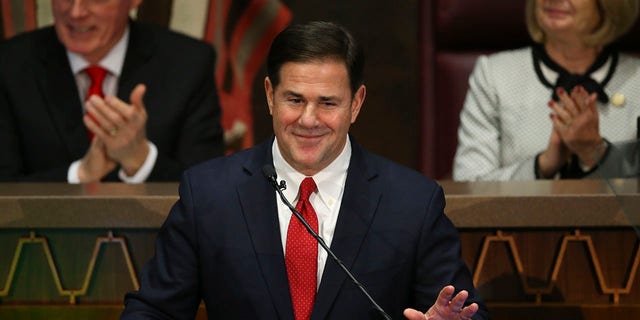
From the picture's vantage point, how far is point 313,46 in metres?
1.84

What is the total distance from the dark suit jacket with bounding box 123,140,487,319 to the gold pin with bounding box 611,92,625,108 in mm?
1029

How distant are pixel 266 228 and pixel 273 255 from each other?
0.05 metres

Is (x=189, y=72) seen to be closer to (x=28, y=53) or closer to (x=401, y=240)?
(x=28, y=53)

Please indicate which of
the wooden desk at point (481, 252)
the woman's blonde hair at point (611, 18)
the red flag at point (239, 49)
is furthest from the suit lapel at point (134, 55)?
the woman's blonde hair at point (611, 18)

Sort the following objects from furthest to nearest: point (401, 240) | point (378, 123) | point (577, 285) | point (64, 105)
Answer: point (378, 123), point (64, 105), point (577, 285), point (401, 240)

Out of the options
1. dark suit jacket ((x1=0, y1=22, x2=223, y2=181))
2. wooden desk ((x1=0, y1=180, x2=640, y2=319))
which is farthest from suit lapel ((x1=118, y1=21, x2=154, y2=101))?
wooden desk ((x1=0, y1=180, x2=640, y2=319))

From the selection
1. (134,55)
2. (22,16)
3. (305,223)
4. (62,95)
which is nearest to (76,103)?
(62,95)

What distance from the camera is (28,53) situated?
2836mm

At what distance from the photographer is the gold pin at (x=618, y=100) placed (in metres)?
2.83

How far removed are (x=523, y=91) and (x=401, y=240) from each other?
107 cm

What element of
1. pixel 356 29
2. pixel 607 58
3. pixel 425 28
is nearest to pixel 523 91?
pixel 607 58

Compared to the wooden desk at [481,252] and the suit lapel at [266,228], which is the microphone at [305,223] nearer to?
the suit lapel at [266,228]

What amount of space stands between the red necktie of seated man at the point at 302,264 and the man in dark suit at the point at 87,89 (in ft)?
2.60

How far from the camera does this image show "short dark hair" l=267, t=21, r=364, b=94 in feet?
6.02
